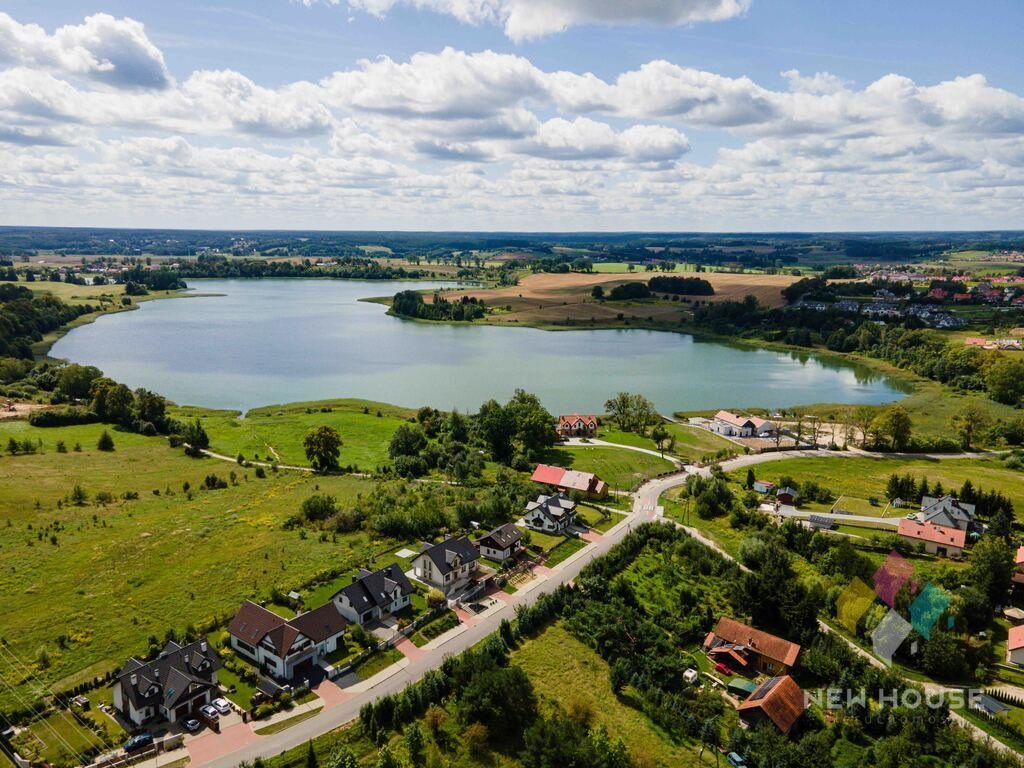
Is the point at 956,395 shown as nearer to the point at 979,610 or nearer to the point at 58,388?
the point at 979,610

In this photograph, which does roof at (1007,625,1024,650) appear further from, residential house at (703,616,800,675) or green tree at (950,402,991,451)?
green tree at (950,402,991,451)

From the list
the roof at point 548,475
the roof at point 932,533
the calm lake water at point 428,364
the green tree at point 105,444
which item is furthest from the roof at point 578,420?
the green tree at point 105,444

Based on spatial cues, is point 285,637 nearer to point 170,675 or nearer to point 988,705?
point 170,675

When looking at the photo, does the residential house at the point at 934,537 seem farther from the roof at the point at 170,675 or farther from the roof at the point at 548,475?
the roof at the point at 170,675

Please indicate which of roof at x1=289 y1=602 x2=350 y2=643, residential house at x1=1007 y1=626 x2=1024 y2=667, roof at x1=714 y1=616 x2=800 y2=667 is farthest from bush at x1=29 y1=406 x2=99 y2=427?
residential house at x1=1007 y1=626 x2=1024 y2=667

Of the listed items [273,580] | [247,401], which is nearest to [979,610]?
[273,580]

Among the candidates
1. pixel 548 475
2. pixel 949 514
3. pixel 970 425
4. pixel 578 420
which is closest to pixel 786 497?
pixel 949 514
